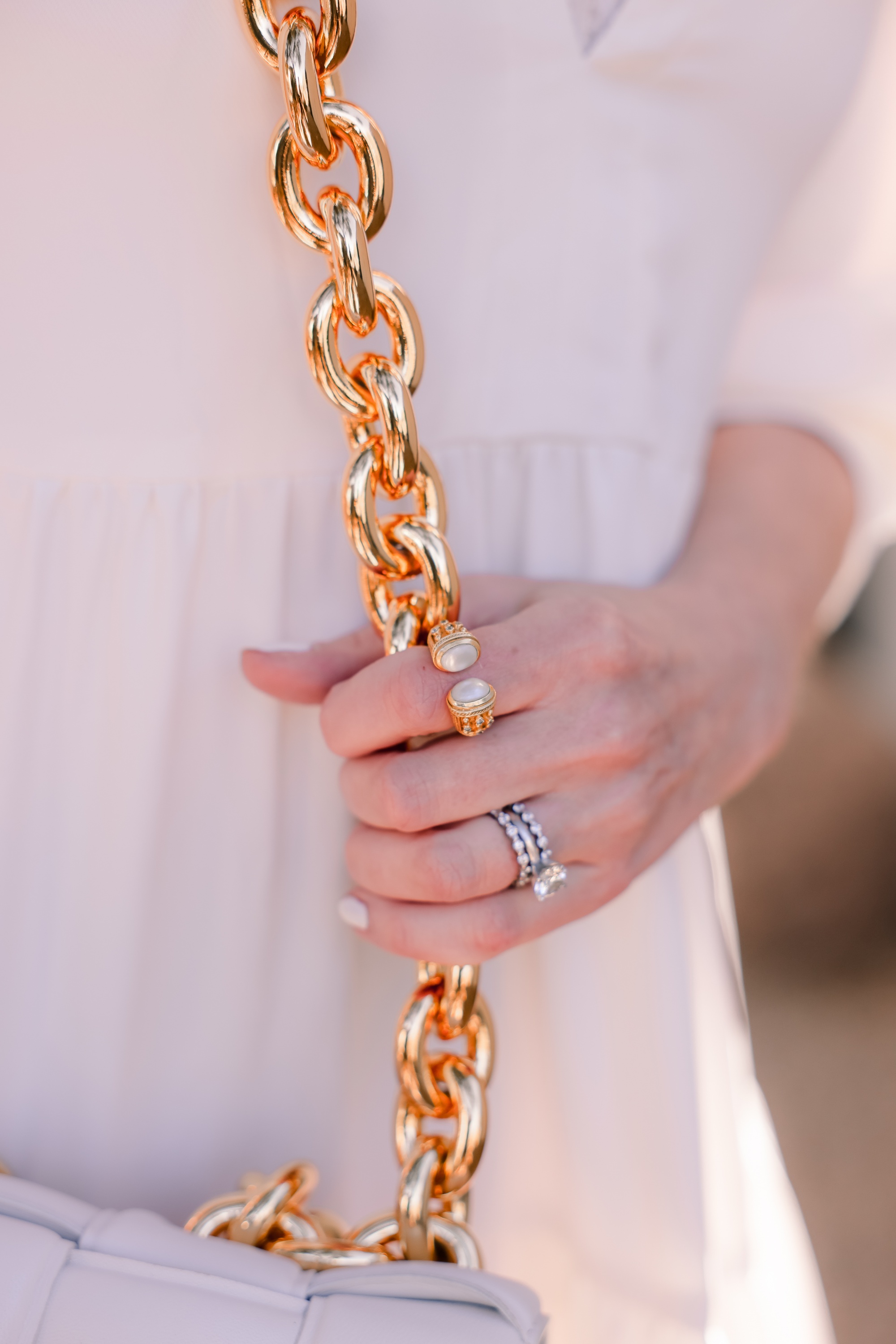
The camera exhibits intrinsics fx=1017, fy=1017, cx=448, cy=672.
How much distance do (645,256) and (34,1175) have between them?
0.72m

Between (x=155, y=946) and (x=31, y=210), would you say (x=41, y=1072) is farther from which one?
(x=31, y=210)

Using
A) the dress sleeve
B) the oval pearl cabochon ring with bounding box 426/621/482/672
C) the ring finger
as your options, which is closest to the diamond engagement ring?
the ring finger

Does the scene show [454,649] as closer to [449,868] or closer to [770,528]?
[449,868]

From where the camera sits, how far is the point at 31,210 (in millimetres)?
542

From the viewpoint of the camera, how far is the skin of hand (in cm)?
54

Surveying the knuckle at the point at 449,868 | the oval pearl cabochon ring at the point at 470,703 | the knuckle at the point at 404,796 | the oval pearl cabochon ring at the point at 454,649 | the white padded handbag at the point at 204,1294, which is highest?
the oval pearl cabochon ring at the point at 454,649

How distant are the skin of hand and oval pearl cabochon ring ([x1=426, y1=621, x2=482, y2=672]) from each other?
0.01 meters

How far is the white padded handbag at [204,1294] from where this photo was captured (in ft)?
1.57

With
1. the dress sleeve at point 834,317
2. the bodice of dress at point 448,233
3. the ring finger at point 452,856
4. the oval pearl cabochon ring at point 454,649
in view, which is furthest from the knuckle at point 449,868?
the dress sleeve at point 834,317

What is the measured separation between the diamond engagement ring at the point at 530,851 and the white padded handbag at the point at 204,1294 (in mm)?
197

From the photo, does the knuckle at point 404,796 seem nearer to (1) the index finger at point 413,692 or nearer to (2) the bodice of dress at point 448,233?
(1) the index finger at point 413,692

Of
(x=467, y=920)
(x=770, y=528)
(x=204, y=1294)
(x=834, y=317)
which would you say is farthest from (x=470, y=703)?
(x=834, y=317)

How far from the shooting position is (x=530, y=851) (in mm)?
559

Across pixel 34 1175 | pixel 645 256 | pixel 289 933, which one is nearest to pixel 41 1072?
pixel 34 1175
